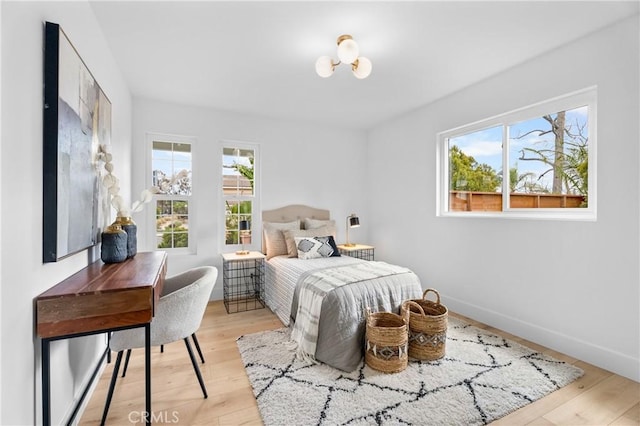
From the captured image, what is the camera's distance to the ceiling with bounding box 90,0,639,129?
2008 mm

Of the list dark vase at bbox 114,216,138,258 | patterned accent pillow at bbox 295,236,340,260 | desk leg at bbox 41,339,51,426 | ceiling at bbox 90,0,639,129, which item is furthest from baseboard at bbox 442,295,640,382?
desk leg at bbox 41,339,51,426

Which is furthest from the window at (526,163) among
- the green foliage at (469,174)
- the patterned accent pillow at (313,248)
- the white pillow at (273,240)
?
the white pillow at (273,240)

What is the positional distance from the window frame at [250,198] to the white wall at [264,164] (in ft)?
0.09

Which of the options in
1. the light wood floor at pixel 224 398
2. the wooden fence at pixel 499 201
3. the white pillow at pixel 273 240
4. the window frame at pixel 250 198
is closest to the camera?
the light wood floor at pixel 224 398

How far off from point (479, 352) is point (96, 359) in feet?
9.66

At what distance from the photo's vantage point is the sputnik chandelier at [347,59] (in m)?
2.12

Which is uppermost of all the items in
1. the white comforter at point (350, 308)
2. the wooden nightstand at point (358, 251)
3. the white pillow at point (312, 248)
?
the white pillow at point (312, 248)

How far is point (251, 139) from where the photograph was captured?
4191mm

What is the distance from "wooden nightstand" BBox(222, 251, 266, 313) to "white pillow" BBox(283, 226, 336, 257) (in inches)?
14.8

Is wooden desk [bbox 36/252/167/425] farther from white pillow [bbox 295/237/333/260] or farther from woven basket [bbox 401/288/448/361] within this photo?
white pillow [bbox 295/237/333/260]

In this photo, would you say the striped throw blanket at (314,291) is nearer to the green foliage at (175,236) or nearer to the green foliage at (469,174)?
the green foliage at (469,174)

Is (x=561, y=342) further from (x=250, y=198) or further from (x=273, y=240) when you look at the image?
(x=250, y=198)

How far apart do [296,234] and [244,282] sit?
0.98 metres

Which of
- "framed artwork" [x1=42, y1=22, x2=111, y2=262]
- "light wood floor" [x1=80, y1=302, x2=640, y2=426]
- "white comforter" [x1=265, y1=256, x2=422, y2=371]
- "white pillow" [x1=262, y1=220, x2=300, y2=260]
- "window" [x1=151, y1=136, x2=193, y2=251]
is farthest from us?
"white pillow" [x1=262, y1=220, x2=300, y2=260]
